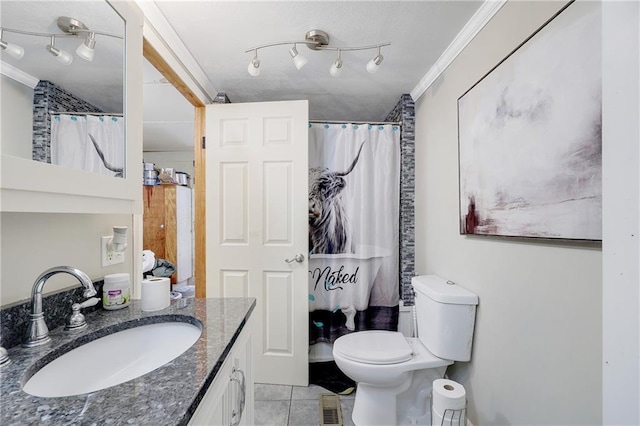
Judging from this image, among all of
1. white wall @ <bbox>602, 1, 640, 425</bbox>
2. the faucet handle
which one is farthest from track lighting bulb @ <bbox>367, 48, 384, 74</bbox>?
the faucet handle

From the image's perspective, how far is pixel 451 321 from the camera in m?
1.34

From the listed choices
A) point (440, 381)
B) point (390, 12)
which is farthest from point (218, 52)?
point (440, 381)

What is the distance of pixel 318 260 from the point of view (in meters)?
2.11

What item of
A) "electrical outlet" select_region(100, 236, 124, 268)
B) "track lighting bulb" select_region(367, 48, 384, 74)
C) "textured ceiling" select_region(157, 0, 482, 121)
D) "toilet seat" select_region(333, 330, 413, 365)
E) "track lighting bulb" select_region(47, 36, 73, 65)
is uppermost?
"textured ceiling" select_region(157, 0, 482, 121)

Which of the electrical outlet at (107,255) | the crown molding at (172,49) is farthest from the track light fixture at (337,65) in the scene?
the electrical outlet at (107,255)

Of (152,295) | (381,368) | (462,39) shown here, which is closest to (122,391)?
(152,295)

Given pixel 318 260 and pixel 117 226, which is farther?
pixel 318 260

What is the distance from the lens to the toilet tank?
1.33 meters

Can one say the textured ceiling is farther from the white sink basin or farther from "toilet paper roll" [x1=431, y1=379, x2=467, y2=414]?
"toilet paper roll" [x1=431, y1=379, x2=467, y2=414]

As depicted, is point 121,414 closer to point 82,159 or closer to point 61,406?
point 61,406

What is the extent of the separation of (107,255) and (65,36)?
2.35 ft

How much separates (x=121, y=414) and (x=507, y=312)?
133cm

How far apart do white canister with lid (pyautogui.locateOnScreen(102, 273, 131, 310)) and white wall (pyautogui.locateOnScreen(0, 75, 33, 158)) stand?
0.54m

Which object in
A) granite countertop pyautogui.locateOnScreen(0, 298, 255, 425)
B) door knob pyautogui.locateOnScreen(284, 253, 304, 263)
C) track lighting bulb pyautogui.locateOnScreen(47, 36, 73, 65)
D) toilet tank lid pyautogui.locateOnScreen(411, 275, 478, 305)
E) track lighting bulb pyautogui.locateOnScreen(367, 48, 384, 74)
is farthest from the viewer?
door knob pyautogui.locateOnScreen(284, 253, 304, 263)
